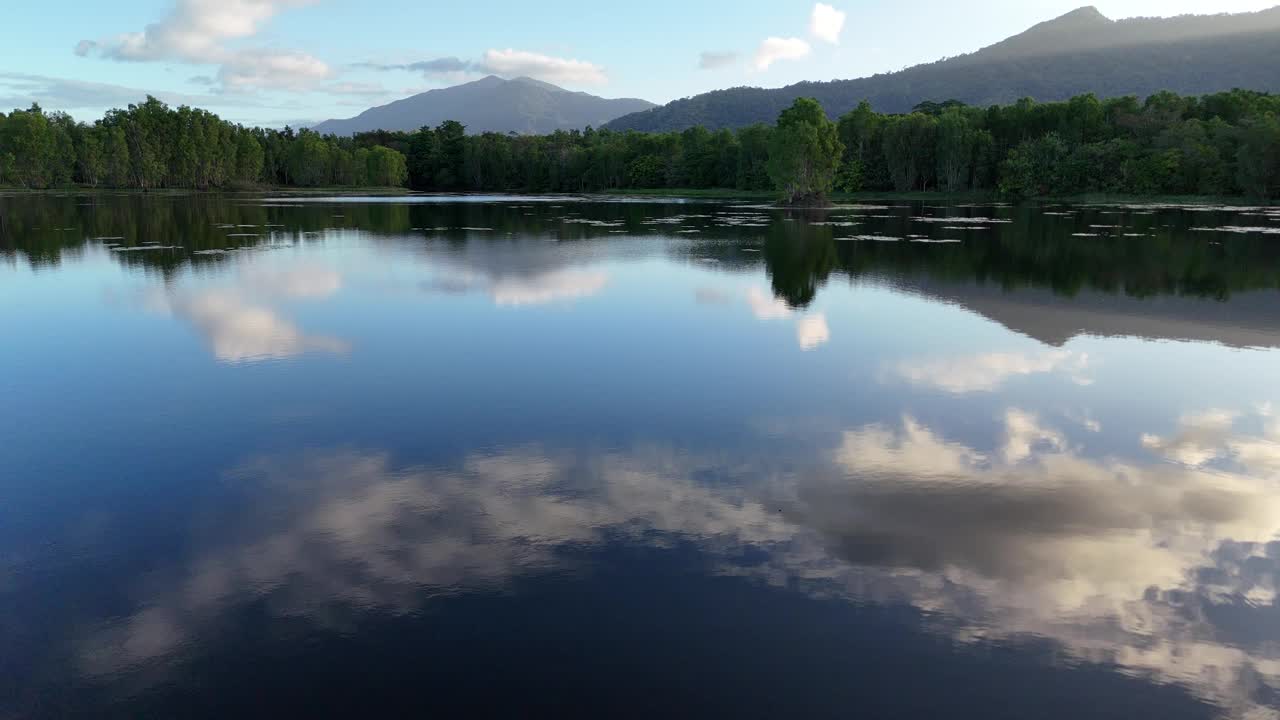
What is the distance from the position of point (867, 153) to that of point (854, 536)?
156458 millimetres

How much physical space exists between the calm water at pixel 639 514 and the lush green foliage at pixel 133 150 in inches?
5889

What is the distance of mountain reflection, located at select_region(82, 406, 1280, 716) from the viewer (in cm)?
828

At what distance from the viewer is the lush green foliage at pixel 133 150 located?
144m

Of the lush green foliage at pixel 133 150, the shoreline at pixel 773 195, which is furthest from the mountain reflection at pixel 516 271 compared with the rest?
the lush green foliage at pixel 133 150

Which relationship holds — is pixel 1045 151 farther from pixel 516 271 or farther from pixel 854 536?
pixel 854 536

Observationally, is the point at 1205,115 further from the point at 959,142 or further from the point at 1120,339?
the point at 1120,339

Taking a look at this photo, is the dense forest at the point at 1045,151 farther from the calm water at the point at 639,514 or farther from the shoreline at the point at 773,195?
the calm water at the point at 639,514

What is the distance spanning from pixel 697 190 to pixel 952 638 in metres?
167

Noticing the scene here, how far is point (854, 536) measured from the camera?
33.6 feet

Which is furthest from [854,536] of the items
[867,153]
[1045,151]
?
[867,153]

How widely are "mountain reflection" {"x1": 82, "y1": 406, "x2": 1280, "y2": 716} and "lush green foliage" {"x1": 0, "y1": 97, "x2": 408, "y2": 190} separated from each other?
167m

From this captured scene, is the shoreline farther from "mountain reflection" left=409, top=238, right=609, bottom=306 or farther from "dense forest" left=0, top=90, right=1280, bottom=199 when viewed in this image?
"mountain reflection" left=409, top=238, right=609, bottom=306

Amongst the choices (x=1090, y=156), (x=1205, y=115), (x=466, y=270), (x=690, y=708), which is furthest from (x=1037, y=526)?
(x=1205, y=115)

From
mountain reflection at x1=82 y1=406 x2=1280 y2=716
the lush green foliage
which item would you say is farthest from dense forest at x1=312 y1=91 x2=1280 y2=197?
mountain reflection at x1=82 y1=406 x2=1280 y2=716
